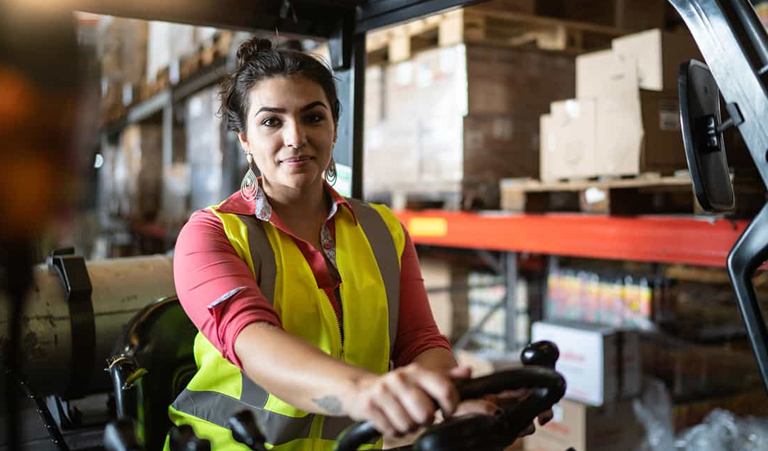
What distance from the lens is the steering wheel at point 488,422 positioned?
98 centimetres

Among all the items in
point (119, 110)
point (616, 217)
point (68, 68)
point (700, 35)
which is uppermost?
point (119, 110)

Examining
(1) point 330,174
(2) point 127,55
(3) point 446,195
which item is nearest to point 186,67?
(2) point 127,55

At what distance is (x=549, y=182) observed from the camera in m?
3.64

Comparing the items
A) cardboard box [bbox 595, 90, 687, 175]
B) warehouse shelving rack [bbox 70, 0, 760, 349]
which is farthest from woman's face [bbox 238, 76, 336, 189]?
cardboard box [bbox 595, 90, 687, 175]

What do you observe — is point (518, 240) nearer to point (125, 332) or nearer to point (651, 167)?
point (651, 167)

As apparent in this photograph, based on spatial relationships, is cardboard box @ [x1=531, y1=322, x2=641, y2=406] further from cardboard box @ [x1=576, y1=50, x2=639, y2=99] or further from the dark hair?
the dark hair

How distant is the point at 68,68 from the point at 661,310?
13.4 feet

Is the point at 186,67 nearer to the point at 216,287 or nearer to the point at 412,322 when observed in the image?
the point at 412,322

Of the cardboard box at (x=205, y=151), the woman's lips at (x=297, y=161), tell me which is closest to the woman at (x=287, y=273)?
the woman's lips at (x=297, y=161)

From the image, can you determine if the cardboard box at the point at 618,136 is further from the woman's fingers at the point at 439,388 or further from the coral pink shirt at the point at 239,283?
the woman's fingers at the point at 439,388

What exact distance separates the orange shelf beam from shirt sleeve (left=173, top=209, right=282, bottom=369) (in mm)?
1907

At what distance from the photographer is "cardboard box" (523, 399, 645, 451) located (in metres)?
3.25

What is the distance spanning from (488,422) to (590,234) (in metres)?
2.35

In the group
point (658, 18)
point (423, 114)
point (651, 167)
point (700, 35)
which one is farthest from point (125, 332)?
point (658, 18)
